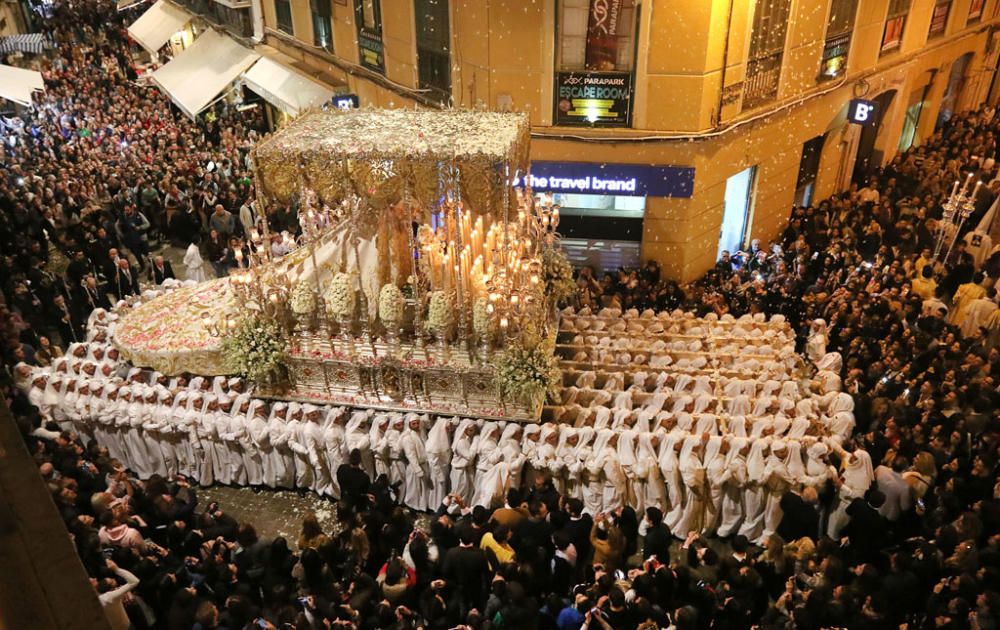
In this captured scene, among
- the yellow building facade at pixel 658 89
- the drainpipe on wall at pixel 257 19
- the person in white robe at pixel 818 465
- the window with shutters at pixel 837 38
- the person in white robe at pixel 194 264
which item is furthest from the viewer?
the drainpipe on wall at pixel 257 19

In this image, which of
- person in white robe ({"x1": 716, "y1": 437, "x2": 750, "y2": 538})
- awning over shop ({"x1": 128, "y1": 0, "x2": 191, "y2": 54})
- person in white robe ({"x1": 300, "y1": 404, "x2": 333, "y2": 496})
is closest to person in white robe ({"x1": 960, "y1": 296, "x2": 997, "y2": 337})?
person in white robe ({"x1": 716, "y1": 437, "x2": 750, "y2": 538})

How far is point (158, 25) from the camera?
97.9ft

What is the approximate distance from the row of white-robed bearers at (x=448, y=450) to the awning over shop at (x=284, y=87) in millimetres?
10106

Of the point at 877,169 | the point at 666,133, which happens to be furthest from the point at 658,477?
the point at 877,169

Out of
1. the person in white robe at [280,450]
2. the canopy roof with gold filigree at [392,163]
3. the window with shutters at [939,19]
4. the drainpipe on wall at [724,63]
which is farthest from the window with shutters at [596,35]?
the window with shutters at [939,19]

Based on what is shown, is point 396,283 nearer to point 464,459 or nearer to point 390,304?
point 390,304

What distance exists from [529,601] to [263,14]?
72.6ft

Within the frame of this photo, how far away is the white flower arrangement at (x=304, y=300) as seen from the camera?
34.7ft

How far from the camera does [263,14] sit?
78.5 feet

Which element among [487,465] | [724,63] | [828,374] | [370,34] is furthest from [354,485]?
[370,34]

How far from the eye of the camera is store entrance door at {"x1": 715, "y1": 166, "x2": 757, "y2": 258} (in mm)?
16188

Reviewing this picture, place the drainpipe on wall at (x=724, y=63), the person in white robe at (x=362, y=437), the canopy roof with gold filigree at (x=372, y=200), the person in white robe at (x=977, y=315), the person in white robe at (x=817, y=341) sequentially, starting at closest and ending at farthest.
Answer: the canopy roof with gold filigree at (x=372, y=200), the person in white robe at (x=362, y=437), the person in white robe at (x=817, y=341), the person in white robe at (x=977, y=315), the drainpipe on wall at (x=724, y=63)

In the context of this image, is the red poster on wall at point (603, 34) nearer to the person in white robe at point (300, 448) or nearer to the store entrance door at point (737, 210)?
the store entrance door at point (737, 210)

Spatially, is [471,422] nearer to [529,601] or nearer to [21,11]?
[529,601]
